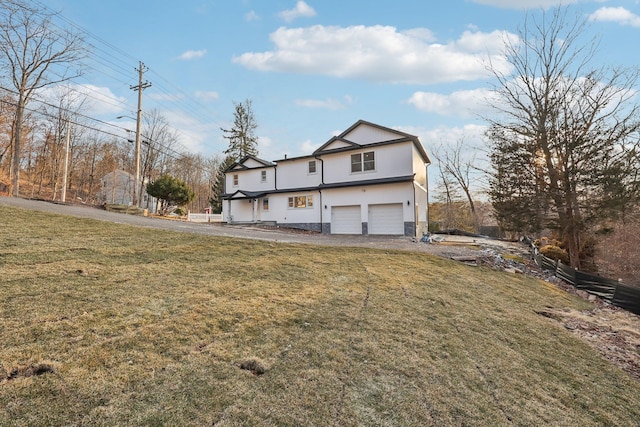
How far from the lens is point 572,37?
15.2 m

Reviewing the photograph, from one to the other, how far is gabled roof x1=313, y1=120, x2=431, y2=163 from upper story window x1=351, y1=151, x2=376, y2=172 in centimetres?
53

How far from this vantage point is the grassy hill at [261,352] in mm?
2164

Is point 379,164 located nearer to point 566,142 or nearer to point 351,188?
point 351,188

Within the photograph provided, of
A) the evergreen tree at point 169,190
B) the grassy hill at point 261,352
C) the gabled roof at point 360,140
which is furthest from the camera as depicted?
the evergreen tree at point 169,190

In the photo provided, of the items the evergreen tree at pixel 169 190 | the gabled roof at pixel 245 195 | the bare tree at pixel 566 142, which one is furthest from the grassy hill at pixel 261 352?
the evergreen tree at pixel 169 190

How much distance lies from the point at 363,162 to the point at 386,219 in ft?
13.0

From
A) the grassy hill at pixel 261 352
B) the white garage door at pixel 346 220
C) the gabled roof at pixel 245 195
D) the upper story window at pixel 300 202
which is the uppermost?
the gabled roof at pixel 245 195

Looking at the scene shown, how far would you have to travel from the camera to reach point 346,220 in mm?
19344

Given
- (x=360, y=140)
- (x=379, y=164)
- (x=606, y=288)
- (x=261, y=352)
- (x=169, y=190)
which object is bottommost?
(x=606, y=288)

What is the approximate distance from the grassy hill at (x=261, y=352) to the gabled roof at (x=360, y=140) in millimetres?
13551

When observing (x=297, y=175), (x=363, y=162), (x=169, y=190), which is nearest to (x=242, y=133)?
(x=169, y=190)

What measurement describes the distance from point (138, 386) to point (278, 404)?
104cm

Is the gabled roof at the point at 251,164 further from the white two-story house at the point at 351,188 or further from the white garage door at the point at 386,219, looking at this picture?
the white garage door at the point at 386,219

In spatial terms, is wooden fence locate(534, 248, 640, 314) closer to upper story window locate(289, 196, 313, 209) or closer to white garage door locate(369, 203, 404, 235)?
white garage door locate(369, 203, 404, 235)
